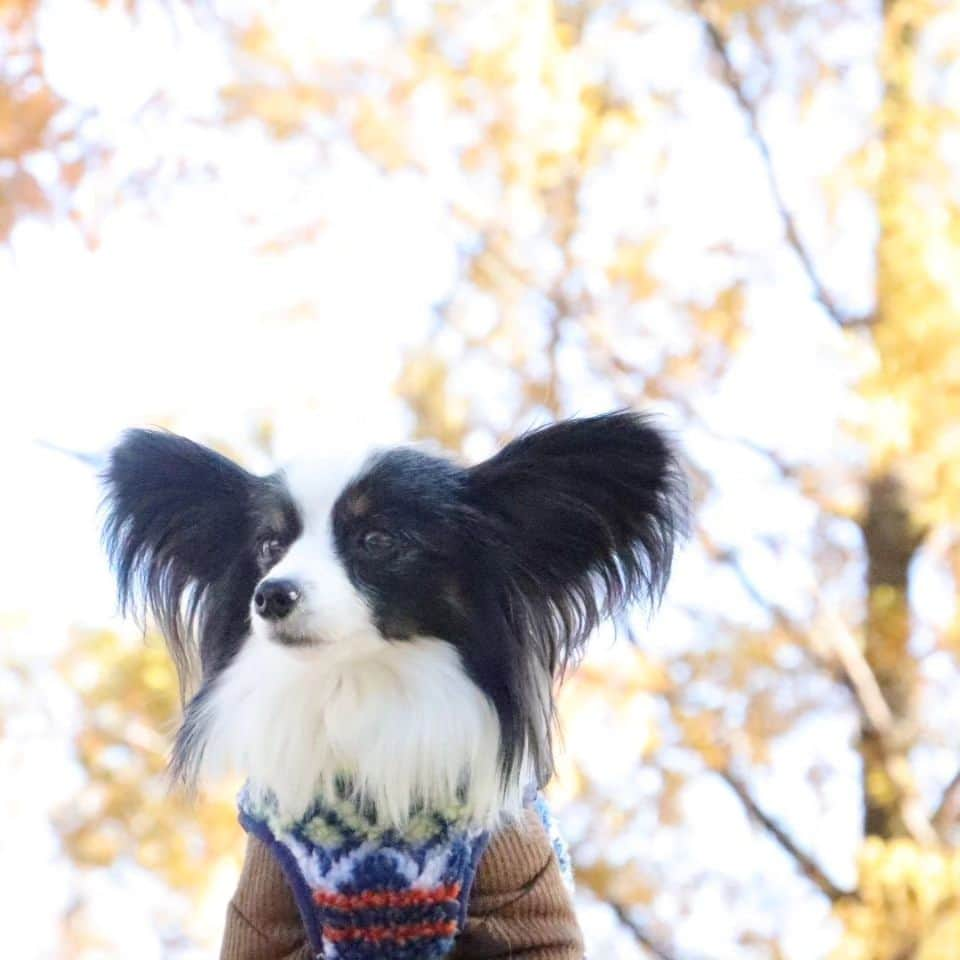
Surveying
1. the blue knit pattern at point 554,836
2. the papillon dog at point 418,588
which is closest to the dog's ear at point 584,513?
the papillon dog at point 418,588

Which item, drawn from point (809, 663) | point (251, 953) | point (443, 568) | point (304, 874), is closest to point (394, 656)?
point (443, 568)

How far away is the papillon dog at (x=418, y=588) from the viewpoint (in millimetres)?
1700

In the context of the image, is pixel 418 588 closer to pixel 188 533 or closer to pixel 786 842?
pixel 188 533

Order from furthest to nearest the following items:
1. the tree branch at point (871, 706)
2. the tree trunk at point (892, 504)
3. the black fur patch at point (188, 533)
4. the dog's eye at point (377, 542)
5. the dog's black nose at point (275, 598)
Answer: the tree branch at point (871, 706)
the tree trunk at point (892, 504)
the black fur patch at point (188, 533)
the dog's eye at point (377, 542)
the dog's black nose at point (275, 598)

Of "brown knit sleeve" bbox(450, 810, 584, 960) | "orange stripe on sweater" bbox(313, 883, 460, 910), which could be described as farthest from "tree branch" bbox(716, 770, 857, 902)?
"orange stripe on sweater" bbox(313, 883, 460, 910)

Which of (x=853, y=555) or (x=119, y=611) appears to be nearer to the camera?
(x=119, y=611)

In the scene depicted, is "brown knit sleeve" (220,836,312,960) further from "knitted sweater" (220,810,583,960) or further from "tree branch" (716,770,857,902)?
"tree branch" (716,770,857,902)

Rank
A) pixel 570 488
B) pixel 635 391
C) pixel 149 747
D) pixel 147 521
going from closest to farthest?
pixel 570 488 → pixel 147 521 → pixel 635 391 → pixel 149 747

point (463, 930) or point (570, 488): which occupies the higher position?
point (570, 488)

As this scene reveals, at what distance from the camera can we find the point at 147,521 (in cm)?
189

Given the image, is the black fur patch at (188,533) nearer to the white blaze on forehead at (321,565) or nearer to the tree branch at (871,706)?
the white blaze on forehead at (321,565)

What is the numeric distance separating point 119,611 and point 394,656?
1.56 ft

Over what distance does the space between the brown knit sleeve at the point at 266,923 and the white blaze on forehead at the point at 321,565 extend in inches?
15.2

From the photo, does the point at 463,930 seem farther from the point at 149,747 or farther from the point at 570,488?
the point at 149,747
